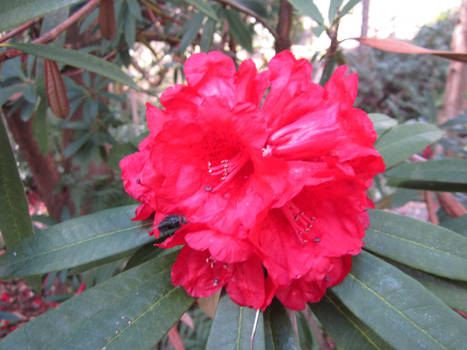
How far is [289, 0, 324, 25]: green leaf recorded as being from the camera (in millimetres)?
780

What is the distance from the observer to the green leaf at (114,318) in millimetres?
560

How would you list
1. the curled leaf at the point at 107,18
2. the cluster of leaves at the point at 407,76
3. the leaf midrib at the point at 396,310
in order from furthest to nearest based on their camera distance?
the cluster of leaves at the point at 407,76 < the curled leaf at the point at 107,18 < the leaf midrib at the point at 396,310

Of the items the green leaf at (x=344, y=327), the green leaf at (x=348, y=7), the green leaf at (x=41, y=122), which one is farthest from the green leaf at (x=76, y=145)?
the green leaf at (x=344, y=327)

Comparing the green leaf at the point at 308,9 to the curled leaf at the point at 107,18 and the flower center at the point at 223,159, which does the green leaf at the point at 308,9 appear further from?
the curled leaf at the point at 107,18

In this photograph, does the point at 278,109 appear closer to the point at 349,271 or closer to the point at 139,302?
the point at 349,271

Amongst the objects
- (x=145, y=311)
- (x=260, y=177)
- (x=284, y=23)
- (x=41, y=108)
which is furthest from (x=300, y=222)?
(x=41, y=108)

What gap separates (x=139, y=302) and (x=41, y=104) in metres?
1.02

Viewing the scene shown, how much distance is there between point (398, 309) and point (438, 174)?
0.59 meters

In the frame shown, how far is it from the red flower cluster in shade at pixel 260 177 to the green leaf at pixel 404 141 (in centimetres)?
35

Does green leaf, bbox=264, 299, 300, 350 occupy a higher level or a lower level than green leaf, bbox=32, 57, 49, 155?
lower

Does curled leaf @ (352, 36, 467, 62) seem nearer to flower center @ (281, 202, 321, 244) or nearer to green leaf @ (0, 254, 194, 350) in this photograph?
flower center @ (281, 202, 321, 244)

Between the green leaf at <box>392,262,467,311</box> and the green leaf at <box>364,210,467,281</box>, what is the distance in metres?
0.06

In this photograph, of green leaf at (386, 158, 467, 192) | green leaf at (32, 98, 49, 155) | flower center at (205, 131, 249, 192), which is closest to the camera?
flower center at (205, 131, 249, 192)

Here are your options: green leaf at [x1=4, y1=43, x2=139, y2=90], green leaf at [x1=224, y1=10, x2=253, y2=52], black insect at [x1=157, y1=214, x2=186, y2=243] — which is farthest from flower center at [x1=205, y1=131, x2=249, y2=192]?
green leaf at [x1=224, y1=10, x2=253, y2=52]
